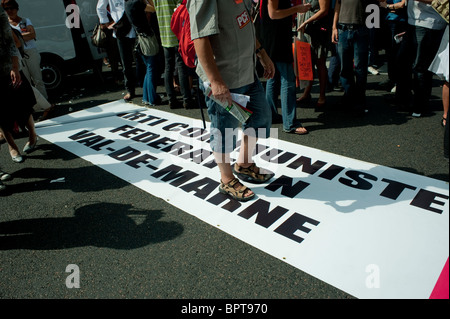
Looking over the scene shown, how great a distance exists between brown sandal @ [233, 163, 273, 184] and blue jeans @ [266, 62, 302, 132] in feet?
3.53

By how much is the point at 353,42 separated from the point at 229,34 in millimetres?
2374

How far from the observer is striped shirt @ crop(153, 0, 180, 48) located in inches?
176

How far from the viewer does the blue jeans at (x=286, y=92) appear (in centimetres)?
367

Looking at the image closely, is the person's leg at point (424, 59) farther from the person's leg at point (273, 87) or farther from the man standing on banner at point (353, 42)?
the person's leg at point (273, 87)

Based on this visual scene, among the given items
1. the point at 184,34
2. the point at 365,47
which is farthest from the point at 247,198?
the point at 365,47

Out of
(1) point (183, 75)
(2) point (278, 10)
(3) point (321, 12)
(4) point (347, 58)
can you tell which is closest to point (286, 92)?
(2) point (278, 10)

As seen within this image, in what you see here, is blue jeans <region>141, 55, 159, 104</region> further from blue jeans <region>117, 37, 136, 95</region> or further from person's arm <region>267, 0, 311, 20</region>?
person's arm <region>267, 0, 311, 20</region>

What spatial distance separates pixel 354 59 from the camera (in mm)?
4211

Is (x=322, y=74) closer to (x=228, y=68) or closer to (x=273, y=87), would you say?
(x=273, y=87)

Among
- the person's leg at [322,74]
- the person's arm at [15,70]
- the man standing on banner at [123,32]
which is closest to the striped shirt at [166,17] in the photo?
the man standing on banner at [123,32]

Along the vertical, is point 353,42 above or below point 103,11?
below

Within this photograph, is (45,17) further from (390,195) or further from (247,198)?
(390,195)

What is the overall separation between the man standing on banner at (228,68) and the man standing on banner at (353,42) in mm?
1708

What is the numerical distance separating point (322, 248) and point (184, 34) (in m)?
1.77
